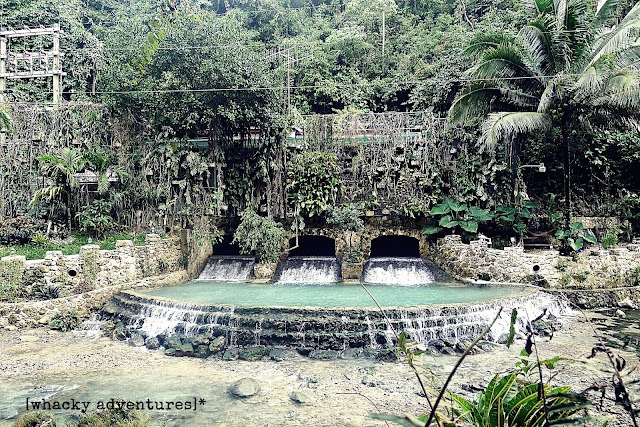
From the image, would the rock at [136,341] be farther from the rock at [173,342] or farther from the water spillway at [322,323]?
the rock at [173,342]

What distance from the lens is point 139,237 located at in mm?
13406

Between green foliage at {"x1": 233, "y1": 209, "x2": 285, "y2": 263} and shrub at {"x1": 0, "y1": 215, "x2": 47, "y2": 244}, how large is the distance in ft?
18.3

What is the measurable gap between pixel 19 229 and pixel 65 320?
4.21 meters

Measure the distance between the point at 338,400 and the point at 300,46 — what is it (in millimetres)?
19836

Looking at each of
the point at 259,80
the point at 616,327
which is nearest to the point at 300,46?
the point at 259,80

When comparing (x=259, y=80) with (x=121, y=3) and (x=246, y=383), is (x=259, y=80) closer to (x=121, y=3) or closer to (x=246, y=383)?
(x=246, y=383)

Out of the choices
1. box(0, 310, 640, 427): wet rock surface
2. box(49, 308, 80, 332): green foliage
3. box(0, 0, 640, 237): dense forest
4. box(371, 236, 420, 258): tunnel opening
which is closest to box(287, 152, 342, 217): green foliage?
box(0, 0, 640, 237): dense forest

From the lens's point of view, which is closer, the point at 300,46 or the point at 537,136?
the point at 537,136

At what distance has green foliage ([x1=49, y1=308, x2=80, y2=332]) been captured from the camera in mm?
9906

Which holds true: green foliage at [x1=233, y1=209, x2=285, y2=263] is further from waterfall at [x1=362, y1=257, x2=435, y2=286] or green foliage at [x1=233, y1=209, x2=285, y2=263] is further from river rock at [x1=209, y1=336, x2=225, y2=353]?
river rock at [x1=209, y1=336, x2=225, y2=353]

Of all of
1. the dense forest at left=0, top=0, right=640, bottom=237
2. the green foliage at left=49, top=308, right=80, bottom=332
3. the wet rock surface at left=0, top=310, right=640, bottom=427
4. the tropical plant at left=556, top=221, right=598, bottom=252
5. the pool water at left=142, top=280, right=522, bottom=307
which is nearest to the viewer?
the wet rock surface at left=0, top=310, right=640, bottom=427

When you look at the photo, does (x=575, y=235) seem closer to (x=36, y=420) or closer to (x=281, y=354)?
(x=281, y=354)

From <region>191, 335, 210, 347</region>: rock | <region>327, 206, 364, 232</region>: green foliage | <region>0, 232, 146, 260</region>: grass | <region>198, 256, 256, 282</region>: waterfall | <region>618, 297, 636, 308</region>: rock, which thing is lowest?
<region>191, 335, 210, 347</region>: rock

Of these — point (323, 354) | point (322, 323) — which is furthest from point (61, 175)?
point (323, 354)
